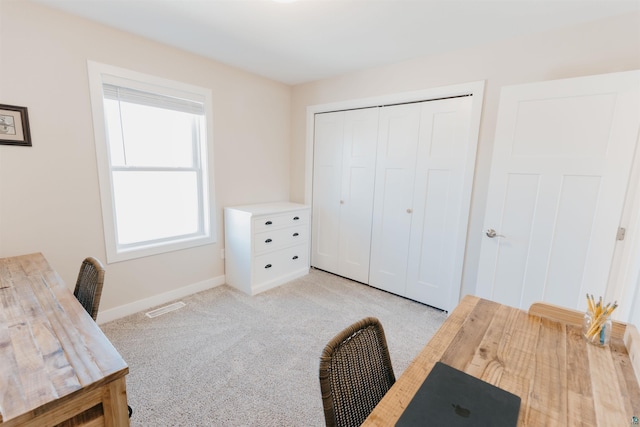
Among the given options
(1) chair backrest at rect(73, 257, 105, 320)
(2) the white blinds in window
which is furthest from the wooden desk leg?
(2) the white blinds in window

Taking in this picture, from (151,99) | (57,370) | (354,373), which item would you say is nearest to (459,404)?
(354,373)

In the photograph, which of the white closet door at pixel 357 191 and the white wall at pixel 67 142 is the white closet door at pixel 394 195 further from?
the white wall at pixel 67 142

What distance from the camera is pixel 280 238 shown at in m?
3.20

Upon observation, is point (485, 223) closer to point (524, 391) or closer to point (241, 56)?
point (524, 391)

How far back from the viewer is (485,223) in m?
2.24

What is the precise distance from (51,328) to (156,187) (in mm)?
1826

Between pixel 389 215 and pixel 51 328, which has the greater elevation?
pixel 389 215

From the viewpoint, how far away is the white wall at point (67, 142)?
1.87 m

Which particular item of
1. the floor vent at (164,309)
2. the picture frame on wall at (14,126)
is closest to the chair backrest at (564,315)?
the floor vent at (164,309)

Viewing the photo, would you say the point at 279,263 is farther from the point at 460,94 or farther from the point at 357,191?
the point at 460,94

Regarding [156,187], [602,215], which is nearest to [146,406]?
[156,187]

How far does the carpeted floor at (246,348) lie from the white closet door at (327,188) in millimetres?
575

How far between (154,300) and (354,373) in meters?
2.47

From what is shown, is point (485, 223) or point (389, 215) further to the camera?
point (389, 215)
